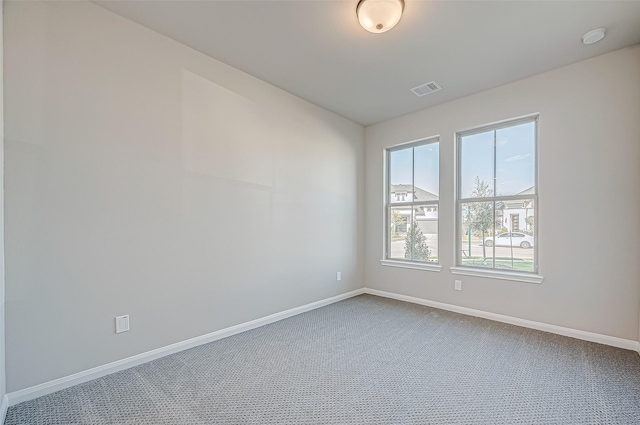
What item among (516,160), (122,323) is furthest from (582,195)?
(122,323)

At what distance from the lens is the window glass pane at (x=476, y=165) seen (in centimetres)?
357

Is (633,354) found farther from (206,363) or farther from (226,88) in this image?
(226,88)

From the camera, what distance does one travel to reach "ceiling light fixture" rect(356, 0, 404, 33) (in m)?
2.00

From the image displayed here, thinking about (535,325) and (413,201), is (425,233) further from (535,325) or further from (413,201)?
(535,325)

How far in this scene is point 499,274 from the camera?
335 centimetres

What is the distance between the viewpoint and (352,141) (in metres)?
4.52

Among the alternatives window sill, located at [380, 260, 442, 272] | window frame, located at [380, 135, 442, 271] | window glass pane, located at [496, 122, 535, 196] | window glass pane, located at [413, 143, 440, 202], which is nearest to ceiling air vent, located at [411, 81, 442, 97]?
window frame, located at [380, 135, 442, 271]

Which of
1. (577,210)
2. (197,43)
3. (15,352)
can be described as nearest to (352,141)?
(197,43)

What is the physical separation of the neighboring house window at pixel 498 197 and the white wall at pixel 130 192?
2.18 m

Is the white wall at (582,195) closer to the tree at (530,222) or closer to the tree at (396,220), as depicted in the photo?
the tree at (530,222)

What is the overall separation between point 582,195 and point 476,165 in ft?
3.64

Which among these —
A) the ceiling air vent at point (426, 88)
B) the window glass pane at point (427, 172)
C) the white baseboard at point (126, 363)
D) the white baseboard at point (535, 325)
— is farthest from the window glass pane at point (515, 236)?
the white baseboard at point (126, 363)

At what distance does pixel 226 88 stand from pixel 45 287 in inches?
87.4

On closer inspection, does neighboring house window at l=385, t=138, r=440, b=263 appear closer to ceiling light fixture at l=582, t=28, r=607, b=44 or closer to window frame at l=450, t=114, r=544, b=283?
window frame at l=450, t=114, r=544, b=283
